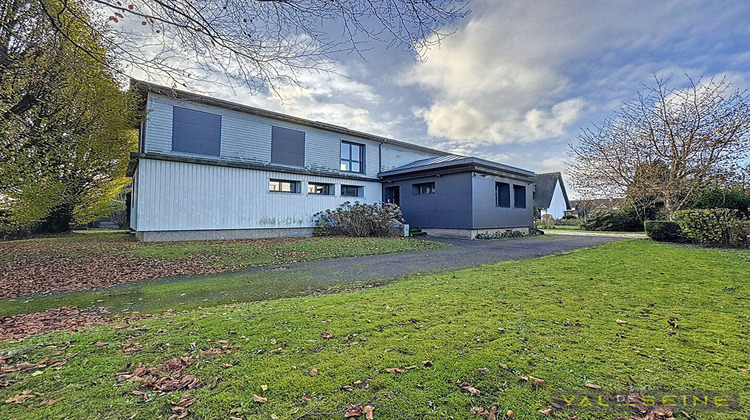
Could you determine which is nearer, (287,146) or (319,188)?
(287,146)

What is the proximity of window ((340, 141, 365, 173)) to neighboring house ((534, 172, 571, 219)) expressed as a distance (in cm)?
2416

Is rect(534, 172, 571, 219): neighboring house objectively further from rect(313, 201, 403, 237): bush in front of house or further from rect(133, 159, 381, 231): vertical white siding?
rect(133, 159, 381, 231): vertical white siding

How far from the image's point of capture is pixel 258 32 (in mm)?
3785

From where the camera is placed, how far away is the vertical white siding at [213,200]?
11.0 metres

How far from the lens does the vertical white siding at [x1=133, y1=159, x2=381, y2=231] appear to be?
Result: 432 inches

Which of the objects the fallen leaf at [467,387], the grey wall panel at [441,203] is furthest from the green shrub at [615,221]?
the fallen leaf at [467,387]

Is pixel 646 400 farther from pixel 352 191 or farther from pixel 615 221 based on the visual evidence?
pixel 615 221

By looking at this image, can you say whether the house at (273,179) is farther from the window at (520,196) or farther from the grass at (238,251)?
the grass at (238,251)

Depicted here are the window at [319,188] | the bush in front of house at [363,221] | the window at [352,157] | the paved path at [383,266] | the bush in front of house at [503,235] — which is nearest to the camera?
the paved path at [383,266]

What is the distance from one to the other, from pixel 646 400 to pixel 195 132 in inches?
574

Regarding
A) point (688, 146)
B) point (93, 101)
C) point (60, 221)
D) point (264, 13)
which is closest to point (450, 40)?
point (264, 13)

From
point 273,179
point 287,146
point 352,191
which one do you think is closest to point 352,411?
point 273,179

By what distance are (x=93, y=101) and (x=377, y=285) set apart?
1293 cm

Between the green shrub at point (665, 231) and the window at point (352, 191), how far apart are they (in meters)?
12.9
